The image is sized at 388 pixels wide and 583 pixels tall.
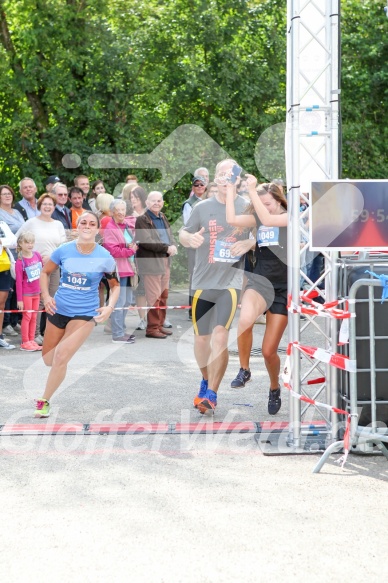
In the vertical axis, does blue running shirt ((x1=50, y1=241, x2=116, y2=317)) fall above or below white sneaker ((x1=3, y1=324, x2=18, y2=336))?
above

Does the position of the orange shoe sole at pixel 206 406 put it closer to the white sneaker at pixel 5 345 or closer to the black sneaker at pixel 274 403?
the black sneaker at pixel 274 403

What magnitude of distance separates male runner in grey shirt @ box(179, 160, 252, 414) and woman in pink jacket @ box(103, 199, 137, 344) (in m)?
4.27

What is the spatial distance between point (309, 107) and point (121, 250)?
6226 millimetres

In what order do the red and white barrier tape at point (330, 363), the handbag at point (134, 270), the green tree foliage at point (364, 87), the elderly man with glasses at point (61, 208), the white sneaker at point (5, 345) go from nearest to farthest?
the red and white barrier tape at point (330, 363), the white sneaker at point (5, 345), the handbag at point (134, 270), the elderly man with glasses at point (61, 208), the green tree foliage at point (364, 87)

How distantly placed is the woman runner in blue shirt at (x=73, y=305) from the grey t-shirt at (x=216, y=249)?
831 mm

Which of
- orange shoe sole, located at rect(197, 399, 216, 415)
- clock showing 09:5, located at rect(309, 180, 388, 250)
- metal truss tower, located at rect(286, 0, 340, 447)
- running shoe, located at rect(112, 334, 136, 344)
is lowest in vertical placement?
running shoe, located at rect(112, 334, 136, 344)

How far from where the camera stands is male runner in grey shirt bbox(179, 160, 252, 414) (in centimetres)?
784

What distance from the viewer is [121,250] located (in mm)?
12500

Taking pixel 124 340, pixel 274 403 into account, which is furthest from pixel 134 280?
pixel 274 403

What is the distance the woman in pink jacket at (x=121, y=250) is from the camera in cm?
1220

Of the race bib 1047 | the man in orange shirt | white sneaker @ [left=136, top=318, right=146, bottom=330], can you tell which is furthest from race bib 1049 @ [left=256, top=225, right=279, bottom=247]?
the man in orange shirt

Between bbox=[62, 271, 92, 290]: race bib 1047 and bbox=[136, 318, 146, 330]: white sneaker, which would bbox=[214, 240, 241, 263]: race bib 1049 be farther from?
bbox=[136, 318, 146, 330]: white sneaker

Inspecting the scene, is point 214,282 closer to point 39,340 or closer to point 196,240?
point 196,240

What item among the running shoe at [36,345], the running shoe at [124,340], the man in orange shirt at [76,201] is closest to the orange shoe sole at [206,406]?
the running shoe at [36,345]
